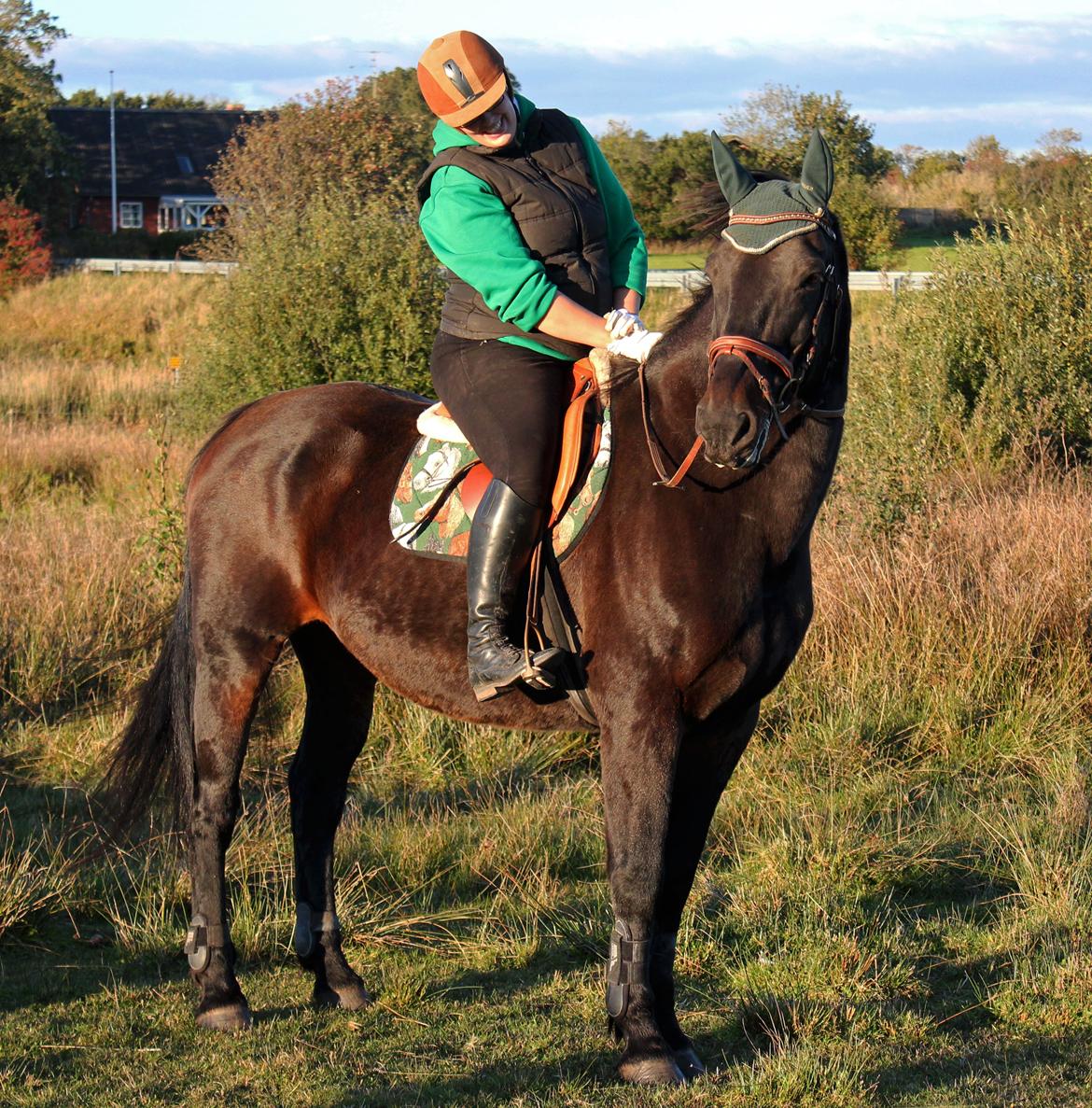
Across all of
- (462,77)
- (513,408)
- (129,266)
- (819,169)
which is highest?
(129,266)

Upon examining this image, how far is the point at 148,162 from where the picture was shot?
6056cm

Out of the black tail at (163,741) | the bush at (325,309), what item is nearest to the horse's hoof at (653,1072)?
the black tail at (163,741)

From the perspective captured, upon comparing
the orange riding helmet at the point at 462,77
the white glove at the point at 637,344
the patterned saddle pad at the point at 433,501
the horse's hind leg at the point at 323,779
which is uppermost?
the orange riding helmet at the point at 462,77

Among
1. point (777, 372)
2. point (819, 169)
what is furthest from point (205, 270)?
point (777, 372)

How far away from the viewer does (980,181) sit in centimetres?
3412

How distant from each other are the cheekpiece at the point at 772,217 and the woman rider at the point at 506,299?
454mm

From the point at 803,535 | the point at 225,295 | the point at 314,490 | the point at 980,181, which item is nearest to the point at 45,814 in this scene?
the point at 314,490

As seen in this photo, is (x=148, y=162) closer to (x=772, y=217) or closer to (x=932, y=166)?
(x=932, y=166)

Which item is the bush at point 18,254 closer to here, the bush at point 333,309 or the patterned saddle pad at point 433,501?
the bush at point 333,309

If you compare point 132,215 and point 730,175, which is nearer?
point 730,175

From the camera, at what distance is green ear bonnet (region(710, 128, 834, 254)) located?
354 centimetres

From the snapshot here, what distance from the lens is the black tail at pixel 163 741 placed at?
5.00 meters

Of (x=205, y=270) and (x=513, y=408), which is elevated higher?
(x=205, y=270)

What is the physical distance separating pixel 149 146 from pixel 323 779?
209ft
